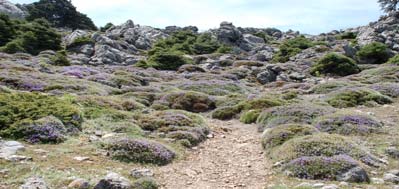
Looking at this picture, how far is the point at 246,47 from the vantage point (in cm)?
8694

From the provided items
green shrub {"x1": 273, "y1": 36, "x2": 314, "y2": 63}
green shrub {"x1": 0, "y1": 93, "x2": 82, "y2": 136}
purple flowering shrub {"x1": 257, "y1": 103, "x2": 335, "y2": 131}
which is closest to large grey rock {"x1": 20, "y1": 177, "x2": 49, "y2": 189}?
green shrub {"x1": 0, "y1": 93, "x2": 82, "y2": 136}

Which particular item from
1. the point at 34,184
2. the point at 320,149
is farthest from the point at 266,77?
the point at 34,184

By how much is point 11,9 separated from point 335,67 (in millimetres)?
80312

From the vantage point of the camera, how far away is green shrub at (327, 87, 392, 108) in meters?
25.0

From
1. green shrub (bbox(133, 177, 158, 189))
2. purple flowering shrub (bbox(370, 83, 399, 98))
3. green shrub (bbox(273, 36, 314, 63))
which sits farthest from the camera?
green shrub (bbox(273, 36, 314, 63))

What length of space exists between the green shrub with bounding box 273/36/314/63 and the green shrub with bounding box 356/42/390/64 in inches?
444

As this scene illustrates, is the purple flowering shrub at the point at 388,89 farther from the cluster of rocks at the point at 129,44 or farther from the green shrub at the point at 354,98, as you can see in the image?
the cluster of rocks at the point at 129,44

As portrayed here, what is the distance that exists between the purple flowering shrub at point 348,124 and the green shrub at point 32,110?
9.25 m

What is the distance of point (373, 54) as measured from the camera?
5809cm

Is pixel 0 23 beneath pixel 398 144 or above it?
above

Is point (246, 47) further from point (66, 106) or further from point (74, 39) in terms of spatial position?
point (66, 106)

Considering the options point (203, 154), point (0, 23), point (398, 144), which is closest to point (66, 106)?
point (203, 154)

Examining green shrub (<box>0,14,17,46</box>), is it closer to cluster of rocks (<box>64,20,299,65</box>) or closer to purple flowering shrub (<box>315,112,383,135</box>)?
cluster of rocks (<box>64,20,299,65</box>)

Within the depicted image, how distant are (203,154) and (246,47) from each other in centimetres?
7292
